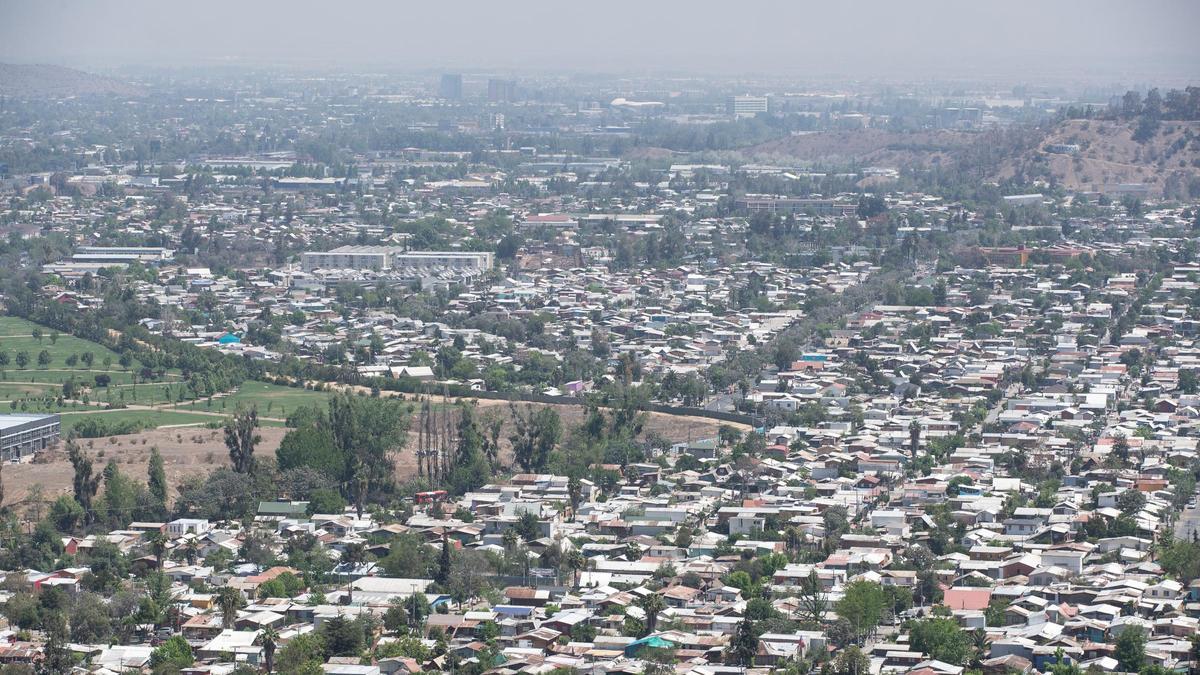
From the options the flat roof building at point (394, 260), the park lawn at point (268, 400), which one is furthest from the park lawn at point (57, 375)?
the flat roof building at point (394, 260)

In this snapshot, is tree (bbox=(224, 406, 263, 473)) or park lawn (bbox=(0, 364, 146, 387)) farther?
park lawn (bbox=(0, 364, 146, 387))

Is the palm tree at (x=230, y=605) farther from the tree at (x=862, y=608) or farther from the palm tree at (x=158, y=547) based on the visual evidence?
the tree at (x=862, y=608)

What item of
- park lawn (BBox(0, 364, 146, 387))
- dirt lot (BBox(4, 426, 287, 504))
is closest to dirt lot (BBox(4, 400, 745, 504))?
dirt lot (BBox(4, 426, 287, 504))

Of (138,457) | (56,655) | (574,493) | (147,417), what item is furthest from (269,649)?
(147,417)

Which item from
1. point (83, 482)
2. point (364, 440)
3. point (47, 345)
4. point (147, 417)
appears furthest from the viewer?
point (47, 345)

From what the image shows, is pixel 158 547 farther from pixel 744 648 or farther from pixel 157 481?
pixel 744 648

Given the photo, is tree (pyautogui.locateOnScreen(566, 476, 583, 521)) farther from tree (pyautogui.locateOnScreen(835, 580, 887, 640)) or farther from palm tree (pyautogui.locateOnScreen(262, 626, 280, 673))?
palm tree (pyautogui.locateOnScreen(262, 626, 280, 673))
